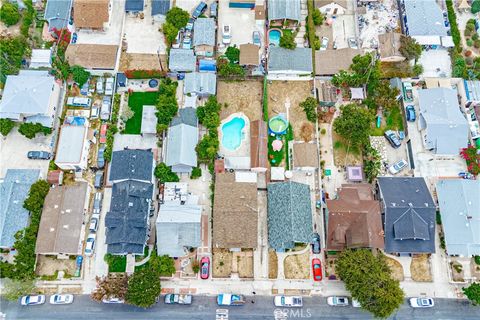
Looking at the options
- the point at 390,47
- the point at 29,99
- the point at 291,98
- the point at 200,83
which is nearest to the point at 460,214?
the point at 390,47

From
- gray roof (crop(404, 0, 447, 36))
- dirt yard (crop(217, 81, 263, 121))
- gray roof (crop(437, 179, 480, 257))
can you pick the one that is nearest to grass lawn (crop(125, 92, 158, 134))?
dirt yard (crop(217, 81, 263, 121))

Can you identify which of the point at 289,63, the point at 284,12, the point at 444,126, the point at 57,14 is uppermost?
the point at 284,12

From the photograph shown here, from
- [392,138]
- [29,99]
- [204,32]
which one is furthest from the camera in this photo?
[204,32]

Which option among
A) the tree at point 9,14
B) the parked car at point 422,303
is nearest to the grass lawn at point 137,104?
the tree at point 9,14

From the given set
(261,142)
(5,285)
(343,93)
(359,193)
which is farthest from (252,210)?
(5,285)

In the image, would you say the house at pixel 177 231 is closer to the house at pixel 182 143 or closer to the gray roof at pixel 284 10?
the house at pixel 182 143

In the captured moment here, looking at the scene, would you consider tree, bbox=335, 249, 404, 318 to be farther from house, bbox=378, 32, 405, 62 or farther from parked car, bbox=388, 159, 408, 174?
house, bbox=378, 32, 405, 62

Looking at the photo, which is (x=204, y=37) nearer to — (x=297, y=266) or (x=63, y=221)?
(x=63, y=221)
